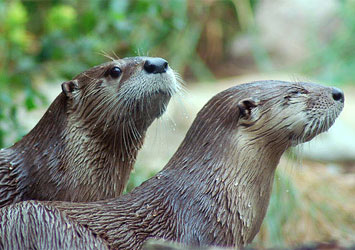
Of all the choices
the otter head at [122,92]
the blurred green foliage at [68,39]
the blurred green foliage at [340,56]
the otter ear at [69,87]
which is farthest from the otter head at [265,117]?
the blurred green foliage at [340,56]

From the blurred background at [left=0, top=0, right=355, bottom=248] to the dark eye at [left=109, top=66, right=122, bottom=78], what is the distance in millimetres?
288

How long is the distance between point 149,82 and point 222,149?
0.50 m

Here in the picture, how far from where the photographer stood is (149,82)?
320 cm

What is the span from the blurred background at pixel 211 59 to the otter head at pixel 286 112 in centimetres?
28

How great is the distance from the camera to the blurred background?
5320mm

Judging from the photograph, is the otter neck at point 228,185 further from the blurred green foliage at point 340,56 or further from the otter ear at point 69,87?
the blurred green foliage at point 340,56

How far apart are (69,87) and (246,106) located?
0.90m

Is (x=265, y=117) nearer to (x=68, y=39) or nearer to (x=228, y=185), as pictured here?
(x=228, y=185)

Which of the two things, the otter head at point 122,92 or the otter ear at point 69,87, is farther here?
the otter ear at point 69,87

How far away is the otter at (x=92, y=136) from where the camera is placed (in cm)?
324

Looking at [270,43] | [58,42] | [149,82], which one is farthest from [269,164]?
[270,43]

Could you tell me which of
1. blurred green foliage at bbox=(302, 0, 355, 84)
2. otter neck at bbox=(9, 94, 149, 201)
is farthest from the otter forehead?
blurred green foliage at bbox=(302, 0, 355, 84)

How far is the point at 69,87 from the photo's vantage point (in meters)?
3.39

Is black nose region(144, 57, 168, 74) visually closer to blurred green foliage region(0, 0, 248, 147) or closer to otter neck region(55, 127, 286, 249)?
otter neck region(55, 127, 286, 249)
